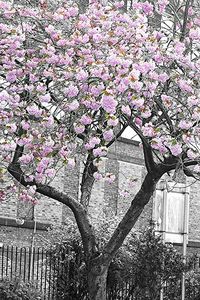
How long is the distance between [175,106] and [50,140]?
245 centimetres

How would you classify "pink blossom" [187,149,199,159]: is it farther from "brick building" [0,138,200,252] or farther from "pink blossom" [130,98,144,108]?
"brick building" [0,138,200,252]

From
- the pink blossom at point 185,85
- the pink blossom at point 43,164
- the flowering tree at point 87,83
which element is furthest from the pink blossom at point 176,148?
the pink blossom at point 43,164

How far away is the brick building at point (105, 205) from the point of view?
28.1 meters

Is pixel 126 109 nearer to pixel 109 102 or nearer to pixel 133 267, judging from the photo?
pixel 109 102

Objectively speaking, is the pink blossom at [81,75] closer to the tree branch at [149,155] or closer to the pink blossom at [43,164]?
the pink blossom at [43,164]

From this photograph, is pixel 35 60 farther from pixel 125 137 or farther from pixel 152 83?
pixel 125 137

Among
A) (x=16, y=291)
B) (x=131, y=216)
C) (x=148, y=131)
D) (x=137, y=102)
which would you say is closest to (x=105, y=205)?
(x=16, y=291)

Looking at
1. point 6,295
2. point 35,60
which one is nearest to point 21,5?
point 35,60

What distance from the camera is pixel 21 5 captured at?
14.2m

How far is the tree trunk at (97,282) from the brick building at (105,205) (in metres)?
7.34

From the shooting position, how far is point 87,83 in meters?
12.3

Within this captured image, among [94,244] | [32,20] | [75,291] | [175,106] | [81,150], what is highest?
[32,20]

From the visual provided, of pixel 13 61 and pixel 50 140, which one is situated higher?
pixel 13 61

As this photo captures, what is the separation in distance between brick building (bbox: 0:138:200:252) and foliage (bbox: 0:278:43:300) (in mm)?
6271
